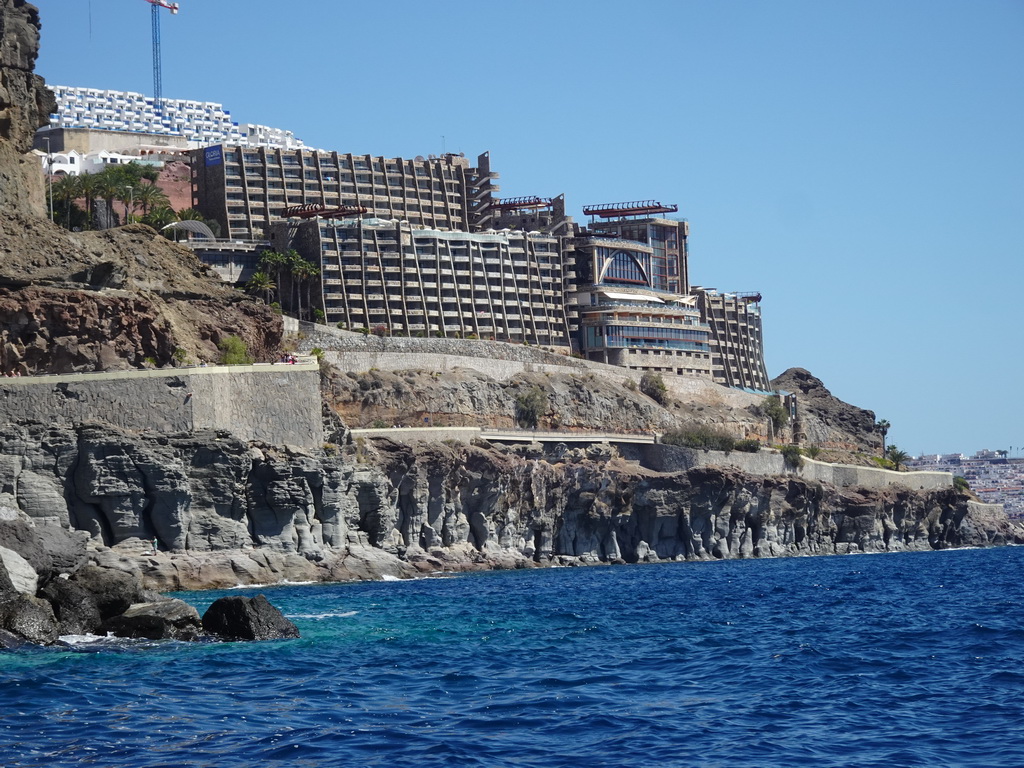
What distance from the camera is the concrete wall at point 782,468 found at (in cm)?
10825

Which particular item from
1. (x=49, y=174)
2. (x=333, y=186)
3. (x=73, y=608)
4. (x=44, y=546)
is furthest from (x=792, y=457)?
(x=73, y=608)

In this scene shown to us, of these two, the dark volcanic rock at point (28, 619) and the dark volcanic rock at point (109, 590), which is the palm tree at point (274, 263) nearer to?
the dark volcanic rock at point (109, 590)

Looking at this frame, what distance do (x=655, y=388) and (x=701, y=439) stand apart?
14624 mm

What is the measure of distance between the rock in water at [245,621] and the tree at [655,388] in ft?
269

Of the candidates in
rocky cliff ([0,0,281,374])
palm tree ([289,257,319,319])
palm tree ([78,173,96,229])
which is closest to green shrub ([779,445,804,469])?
palm tree ([289,257,319,319])

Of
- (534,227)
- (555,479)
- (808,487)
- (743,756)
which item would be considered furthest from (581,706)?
(534,227)

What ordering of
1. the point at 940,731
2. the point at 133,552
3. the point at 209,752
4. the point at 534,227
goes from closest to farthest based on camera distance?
1. the point at 209,752
2. the point at 940,731
3. the point at 133,552
4. the point at 534,227

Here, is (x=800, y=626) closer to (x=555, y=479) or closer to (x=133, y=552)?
(x=133, y=552)

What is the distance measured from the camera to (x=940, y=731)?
30141mm

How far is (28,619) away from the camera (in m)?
41.7

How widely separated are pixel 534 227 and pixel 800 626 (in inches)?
3847

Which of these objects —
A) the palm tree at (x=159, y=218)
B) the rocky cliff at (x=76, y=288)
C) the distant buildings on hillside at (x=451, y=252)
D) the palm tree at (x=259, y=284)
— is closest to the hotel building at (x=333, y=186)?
the distant buildings on hillside at (x=451, y=252)

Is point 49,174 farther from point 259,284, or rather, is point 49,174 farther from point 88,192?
point 259,284

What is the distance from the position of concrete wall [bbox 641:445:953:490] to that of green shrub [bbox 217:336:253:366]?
32.6m
